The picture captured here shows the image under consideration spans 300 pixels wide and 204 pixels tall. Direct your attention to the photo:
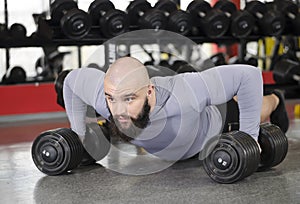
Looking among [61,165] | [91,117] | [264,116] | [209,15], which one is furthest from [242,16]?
[61,165]

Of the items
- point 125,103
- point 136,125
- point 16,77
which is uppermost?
point 125,103

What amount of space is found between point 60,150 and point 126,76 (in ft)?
2.08

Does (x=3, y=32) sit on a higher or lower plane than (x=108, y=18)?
lower

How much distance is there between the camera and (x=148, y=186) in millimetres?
2289

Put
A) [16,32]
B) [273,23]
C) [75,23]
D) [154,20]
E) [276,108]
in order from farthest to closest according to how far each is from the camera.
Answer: [273,23] < [154,20] < [16,32] < [75,23] < [276,108]

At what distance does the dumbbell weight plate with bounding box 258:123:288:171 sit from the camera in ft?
7.93

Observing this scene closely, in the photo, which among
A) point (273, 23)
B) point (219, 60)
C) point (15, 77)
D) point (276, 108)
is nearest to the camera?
point (276, 108)

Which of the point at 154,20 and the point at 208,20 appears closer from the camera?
the point at 154,20

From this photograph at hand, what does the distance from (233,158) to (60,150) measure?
780mm

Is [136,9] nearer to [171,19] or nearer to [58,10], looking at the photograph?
[171,19]

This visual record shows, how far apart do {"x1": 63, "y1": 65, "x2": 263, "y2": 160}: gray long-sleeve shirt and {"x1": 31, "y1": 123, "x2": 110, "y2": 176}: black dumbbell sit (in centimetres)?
13

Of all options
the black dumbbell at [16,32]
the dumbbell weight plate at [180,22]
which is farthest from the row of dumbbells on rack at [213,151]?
the dumbbell weight plate at [180,22]

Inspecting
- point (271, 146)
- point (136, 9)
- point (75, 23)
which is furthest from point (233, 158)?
point (136, 9)

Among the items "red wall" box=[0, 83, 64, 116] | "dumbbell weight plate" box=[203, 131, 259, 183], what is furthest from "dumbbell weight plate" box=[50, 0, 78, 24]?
"dumbbell weight plate" box=[203, 131, 259, 183]
